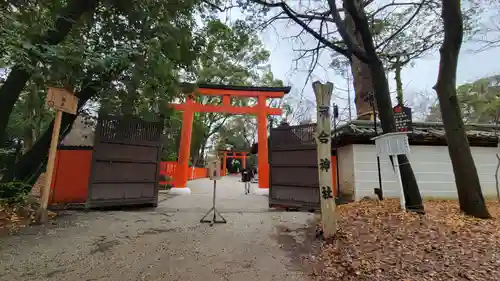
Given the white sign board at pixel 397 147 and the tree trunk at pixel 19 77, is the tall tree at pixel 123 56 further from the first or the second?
the white sign board at pixel 397 147

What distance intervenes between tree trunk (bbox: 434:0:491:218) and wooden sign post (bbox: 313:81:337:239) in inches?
101

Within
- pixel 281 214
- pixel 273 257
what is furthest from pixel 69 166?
pixel 273 257

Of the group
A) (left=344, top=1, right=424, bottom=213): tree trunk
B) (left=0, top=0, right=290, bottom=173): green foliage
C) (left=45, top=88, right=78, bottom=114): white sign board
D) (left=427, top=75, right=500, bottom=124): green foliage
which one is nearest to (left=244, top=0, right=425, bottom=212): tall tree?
(left=344, top=1, right=424, bottom=213): tree trunk

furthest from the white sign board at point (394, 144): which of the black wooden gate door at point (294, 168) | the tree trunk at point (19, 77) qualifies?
the tree trunk at point (19, 77)

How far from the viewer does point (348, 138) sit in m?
6.89

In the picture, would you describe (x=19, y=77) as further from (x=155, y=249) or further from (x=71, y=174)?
(x=155, y=249)

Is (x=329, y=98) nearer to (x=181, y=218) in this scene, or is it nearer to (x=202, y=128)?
(x=181, y=218)

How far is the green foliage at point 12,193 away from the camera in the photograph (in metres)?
4.38

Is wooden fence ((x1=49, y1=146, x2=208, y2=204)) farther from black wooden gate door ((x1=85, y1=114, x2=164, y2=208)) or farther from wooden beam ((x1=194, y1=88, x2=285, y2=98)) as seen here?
wooden beam ((x1=194, y1=88, x2=285, y2=98))

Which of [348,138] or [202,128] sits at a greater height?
[202,128]

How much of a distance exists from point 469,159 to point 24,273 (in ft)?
21.8

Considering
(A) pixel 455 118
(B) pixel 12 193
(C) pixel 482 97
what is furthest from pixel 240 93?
(C) pixel 482 97

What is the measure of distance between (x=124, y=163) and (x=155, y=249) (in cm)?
318

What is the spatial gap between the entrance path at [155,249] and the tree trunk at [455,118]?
2.77 m
